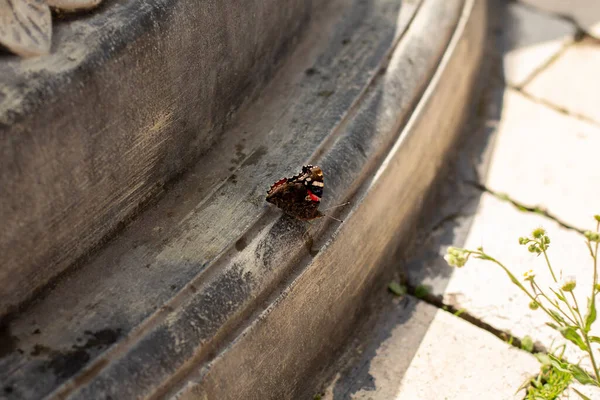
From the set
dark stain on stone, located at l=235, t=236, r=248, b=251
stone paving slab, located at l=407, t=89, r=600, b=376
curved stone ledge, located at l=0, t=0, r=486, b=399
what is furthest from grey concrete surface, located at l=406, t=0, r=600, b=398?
dark stain on stone, located at l=235, t=236, r=248, b=251

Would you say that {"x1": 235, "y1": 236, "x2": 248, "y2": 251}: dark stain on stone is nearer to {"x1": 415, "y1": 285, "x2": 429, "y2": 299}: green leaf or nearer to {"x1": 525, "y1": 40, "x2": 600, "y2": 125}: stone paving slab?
{"x1": 415, "y1": 285, "x2": 429, "y2": 299}: green leaf

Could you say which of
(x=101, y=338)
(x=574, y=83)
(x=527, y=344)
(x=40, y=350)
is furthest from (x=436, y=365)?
(x=574, y=83)

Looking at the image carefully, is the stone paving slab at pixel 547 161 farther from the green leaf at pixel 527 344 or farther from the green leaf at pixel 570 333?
the green leaf at pixel 570 333

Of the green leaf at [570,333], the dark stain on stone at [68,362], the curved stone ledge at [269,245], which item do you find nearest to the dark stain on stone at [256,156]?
the curved stone ledge at [269,245]

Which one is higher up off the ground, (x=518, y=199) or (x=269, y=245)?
(x=518, y=199)

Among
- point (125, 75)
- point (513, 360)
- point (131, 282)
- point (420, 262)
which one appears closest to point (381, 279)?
point (420, 262)

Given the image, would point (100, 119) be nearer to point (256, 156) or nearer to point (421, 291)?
point (256, 156)

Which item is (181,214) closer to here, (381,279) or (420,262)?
(381,279)
